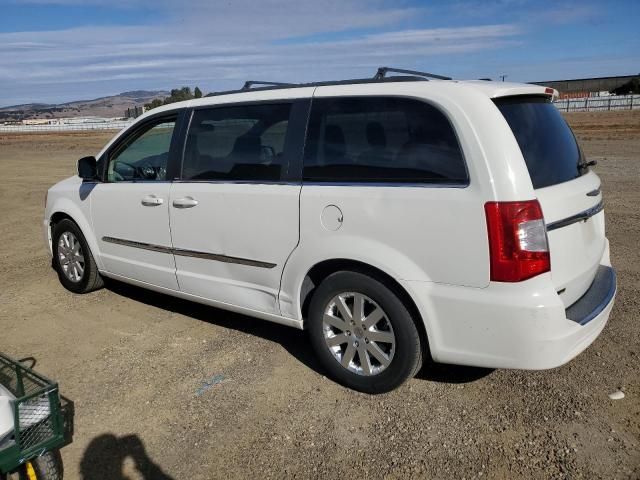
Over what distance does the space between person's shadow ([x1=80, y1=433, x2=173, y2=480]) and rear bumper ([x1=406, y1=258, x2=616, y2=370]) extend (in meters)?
1.63

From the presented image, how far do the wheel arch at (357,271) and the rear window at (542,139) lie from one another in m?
0.94

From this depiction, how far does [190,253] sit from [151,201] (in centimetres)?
56

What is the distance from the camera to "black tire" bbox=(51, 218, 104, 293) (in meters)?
5.50

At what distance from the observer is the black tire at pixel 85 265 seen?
5500 millimetres

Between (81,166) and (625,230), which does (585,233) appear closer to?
(81,166)

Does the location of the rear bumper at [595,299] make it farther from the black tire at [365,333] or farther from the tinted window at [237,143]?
the tinted window at [237,143]

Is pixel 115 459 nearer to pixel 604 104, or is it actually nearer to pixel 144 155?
pixel 144 155

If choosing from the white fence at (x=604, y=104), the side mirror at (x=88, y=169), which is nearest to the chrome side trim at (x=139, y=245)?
the side mirror at (x=88, y=169)

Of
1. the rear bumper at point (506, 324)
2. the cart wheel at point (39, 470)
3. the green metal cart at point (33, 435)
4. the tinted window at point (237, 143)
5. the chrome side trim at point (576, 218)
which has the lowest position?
the cart wheel at point (39, 470)

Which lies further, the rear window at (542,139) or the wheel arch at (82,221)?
the wheel arch at (82,221)

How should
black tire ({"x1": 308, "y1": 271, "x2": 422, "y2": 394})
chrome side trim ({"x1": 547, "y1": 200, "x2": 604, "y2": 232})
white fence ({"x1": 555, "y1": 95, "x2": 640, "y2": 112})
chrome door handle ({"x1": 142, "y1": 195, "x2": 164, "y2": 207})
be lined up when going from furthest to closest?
white fence ({"x1": 555, "y1": 95, "x2": 640, "y2": 112})
chrome door handle ({"x1": 142, "y1": 195, "x2": 164, "y2": 207})
black tire ({"x1": 308, "y1": 271, "x2": 422, "y2": 394})
chrome side trim ({"x1": 547, "y1": 200, "x2": 604, "y2": 232})

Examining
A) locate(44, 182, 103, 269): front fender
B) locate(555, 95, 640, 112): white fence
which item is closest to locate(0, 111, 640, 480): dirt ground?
locate(44, 182, 103, 269): front fender

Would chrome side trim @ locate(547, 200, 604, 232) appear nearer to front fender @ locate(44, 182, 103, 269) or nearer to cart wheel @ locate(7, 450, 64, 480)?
cart wheel @ locate(7, 450, 64, 480)

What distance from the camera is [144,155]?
5020 millimetres
